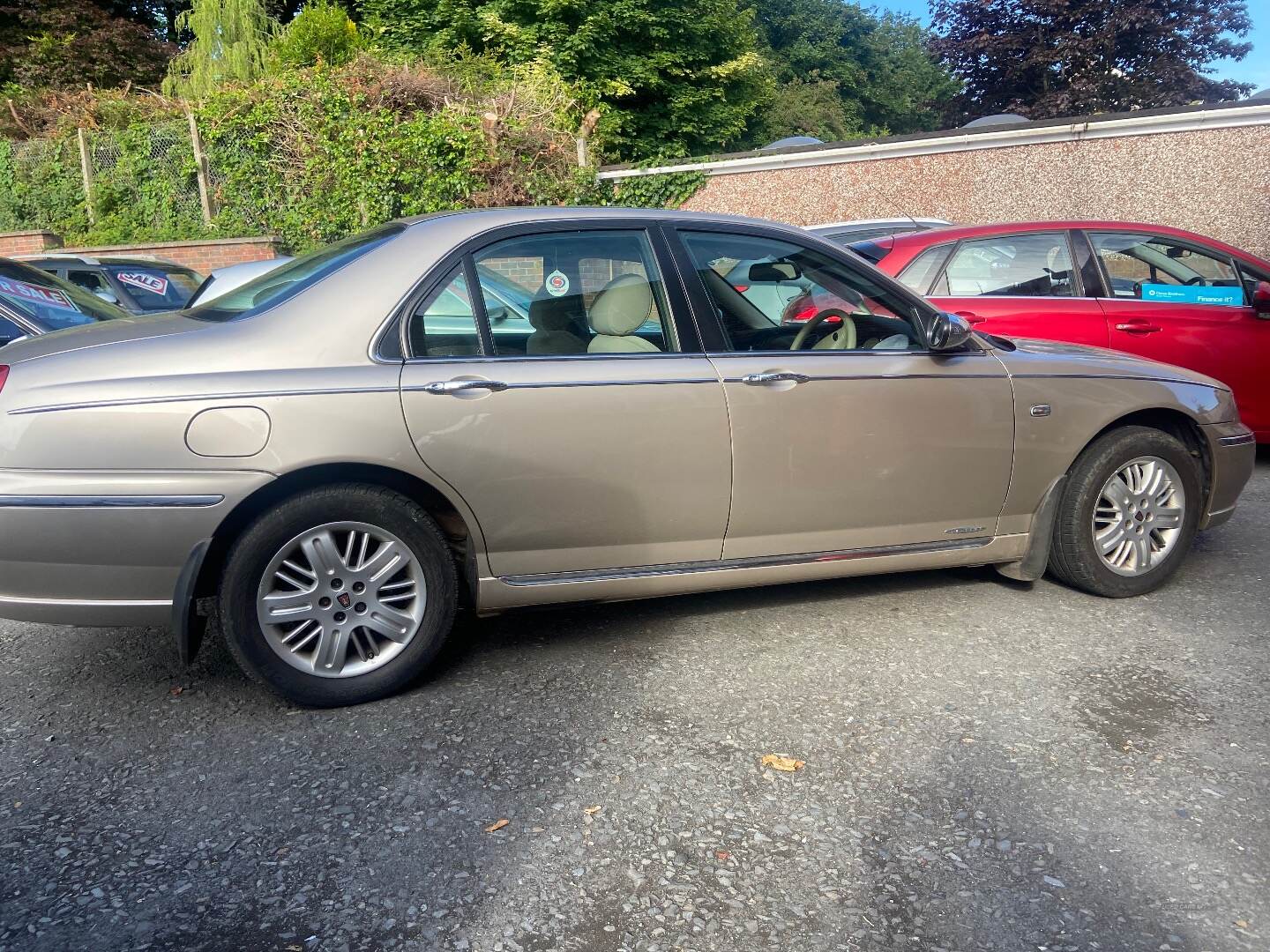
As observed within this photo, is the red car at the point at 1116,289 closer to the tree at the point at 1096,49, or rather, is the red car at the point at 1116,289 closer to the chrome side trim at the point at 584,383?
the chrome side trim at the point at 584,383

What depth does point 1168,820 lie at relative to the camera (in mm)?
2938

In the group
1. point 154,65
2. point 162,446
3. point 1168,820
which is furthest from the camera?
point 154,65

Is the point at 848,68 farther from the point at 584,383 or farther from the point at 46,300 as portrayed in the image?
the point at 584,383

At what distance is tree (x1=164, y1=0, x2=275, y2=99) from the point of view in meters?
23.5

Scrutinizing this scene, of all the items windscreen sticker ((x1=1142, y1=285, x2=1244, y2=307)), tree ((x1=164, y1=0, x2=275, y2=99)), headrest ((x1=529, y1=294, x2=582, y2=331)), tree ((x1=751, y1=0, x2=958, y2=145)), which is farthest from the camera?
tree ((x1=751, y1=0, x2=958, y2=145))

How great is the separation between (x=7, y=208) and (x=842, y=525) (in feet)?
69.2

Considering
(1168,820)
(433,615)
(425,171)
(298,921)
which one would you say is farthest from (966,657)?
(425,171)

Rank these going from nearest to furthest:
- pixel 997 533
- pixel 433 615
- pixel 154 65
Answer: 1. pixel 433 615
2. pixel 997 533
3. pixel 154 65

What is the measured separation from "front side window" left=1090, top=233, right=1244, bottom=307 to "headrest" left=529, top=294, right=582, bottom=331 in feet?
14.7

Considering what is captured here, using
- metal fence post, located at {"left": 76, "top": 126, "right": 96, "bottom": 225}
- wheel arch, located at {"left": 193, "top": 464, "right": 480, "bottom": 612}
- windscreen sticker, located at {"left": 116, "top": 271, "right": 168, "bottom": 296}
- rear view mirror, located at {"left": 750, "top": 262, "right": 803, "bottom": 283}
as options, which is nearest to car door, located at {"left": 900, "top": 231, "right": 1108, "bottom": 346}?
rear view mirror, located at {"left": 750, "top": 262, "right": 803, "bottom": 283}

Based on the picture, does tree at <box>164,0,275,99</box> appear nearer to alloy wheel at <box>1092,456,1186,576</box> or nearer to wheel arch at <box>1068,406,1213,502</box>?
wheel arch at <box>1068,406,1213,502</box>

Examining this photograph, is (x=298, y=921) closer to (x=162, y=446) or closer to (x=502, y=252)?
(x=162, y=446)

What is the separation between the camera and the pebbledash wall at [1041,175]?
1353 cm

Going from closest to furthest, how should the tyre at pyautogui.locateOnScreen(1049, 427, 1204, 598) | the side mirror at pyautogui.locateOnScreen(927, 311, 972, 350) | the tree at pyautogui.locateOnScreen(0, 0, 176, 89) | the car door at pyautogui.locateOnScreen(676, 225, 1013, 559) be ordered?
the car door at pyautogui.locateOnScreen(676, 225, 1013, 559) → the side mirror at pyautogui.locateOnScreen(927, 311, 972, 350) → the tyre at pyautogui.locateOnScreen(1049, 427, 1204, 598) → the tree at pyautogui.locateOnScreen(0, 0, 176, 89)
